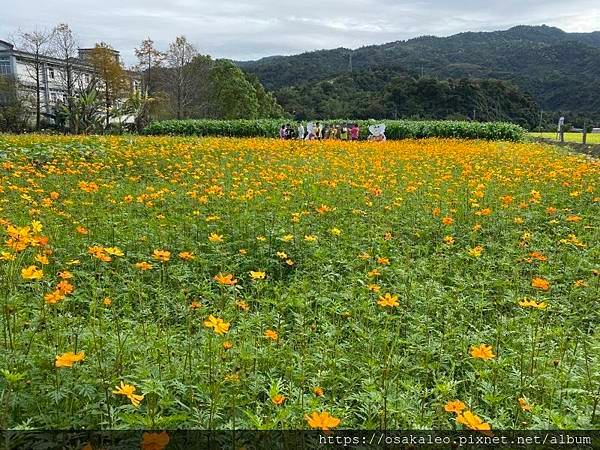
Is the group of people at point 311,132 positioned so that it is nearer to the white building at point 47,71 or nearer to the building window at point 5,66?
the white building at point 47,71

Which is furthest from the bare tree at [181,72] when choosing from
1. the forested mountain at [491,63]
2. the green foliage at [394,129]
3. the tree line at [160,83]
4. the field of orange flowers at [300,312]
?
the field of orange flowers at [300,312]

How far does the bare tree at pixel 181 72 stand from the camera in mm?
40094

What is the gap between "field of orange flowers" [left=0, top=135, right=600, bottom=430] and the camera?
207 cm

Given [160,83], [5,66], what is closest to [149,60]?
[160,83]

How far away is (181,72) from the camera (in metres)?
40.1

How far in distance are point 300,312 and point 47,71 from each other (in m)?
49.8

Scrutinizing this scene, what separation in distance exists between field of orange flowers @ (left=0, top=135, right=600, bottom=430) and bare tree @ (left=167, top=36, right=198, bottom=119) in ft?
116

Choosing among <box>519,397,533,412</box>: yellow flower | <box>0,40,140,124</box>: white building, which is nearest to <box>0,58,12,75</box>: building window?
<box>0,40,140,124</box>: white building

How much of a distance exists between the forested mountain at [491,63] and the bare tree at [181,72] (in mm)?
12797

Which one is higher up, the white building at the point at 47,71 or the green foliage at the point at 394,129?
the white building at the point at 47,71

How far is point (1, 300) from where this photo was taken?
2.76 m

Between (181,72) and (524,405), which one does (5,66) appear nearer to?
(181,72)

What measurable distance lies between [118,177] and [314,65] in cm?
7243

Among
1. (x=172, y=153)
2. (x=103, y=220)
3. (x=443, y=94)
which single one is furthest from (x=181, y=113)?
(x=103, y=220)
